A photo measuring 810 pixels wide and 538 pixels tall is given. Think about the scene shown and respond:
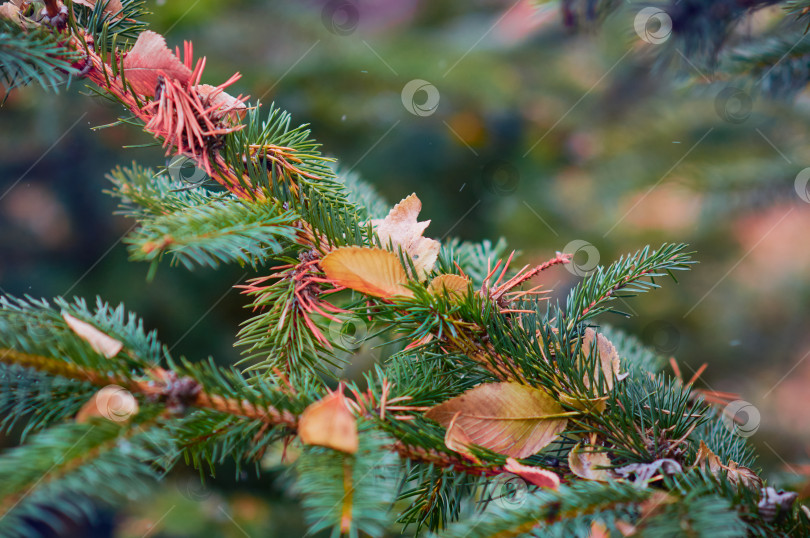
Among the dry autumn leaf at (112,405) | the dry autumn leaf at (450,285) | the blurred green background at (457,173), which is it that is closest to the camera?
the dry autumn leaf at (112,405)

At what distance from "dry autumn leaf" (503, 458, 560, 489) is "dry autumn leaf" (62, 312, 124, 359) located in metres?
0.24

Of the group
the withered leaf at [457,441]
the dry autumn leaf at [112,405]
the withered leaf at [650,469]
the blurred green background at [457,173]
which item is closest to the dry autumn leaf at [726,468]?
the withered leaf at [650,469]

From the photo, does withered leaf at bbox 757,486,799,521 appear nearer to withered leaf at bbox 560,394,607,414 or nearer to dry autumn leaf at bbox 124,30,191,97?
withered leaf at bbox 560,394,607,414

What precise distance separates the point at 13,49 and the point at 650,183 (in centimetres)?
185

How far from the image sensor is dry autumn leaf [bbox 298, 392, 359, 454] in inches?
12.0

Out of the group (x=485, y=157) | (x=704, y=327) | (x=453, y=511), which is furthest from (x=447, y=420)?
(x=704, y=327)

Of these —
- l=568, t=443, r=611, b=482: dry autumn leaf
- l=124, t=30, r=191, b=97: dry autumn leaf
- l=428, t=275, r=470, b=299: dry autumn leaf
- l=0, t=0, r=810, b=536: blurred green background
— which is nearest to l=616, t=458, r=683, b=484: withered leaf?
l=568, t=443, r=611, b=482: dry autumn leaf

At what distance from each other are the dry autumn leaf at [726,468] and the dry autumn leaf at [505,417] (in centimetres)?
10

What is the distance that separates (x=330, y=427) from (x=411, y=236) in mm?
180

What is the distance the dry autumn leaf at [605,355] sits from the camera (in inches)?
16.8

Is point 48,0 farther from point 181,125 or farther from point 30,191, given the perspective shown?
point 30,191

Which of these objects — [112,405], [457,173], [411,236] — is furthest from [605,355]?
[457,173]

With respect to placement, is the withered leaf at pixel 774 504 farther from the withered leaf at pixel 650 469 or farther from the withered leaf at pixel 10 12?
the withered leaf at pixel 10 12

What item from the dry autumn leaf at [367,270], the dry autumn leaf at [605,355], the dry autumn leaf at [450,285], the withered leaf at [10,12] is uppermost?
the dry autumn leaf at [605,355]
